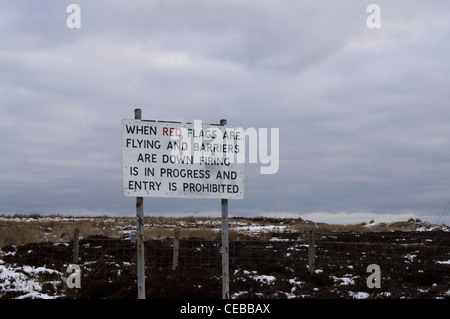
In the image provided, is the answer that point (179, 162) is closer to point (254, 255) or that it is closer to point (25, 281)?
point (25, 281)

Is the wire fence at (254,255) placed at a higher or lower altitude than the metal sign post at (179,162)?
lower

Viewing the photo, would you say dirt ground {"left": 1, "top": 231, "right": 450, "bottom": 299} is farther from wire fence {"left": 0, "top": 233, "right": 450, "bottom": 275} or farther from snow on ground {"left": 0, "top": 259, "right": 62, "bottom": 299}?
snow on ground {"left": 0, "top": 259, "right": 62, "bottom": 299}

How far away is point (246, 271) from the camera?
1416 cm

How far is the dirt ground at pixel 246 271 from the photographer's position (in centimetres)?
1064

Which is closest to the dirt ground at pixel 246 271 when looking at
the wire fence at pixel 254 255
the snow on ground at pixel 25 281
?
the wire fence at pixel 254 255

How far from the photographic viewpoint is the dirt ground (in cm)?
1064

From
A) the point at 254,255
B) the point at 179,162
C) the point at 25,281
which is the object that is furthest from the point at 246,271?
the point at 179,162

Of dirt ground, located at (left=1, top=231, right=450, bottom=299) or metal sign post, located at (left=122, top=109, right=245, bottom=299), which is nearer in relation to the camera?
metal sign post, located at (left=122, top=109, right=245, bottom=299)

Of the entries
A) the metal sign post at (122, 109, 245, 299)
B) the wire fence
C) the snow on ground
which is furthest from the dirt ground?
the metal sign post at (122, 109, 245, 299)

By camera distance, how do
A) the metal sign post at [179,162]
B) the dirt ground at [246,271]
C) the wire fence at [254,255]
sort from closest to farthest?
the metal sign post at [179,162]
the dirt ground at [246,271]
the wire fence at [254,255]

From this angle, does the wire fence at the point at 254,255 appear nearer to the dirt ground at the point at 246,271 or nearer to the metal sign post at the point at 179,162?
the dirt ground at the point at 246,271
